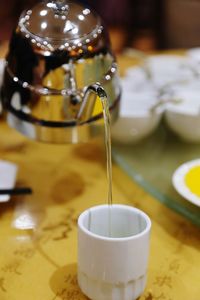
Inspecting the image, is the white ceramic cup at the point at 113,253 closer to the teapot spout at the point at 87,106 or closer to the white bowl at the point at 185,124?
the teapot spout at the point at 87,106

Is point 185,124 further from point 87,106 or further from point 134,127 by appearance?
point 87,106

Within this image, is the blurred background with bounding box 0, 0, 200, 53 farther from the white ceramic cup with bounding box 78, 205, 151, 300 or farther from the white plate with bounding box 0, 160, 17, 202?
the white ceramic cup with bounding box 78, 205, 151, 300

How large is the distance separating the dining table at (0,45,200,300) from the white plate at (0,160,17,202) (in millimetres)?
27

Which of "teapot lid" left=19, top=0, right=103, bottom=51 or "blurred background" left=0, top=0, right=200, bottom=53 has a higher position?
"teapot lid" left=19, top=0, right=103, bottom=51

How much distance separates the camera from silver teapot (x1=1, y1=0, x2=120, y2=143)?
1.01m

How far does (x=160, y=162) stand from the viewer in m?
1.24

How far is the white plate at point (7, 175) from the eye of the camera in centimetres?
108

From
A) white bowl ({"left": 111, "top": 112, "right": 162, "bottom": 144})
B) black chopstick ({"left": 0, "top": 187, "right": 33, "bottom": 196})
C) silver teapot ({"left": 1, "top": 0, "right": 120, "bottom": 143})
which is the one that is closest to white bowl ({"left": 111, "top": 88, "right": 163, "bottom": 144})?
white bowl ({"left": 111, "top": 112, "right": 162, "bottom": 144})

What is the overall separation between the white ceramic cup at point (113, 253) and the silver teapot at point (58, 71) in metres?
0.25

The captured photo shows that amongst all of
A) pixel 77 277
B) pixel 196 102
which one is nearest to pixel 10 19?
pixel 196 102

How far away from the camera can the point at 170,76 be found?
1528 mm

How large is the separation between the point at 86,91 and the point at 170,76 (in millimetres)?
566

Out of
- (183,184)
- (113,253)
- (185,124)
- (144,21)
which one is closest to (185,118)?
(185,124)

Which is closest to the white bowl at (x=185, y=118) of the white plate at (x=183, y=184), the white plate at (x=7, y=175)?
the white plate at (x=183, y=184)
